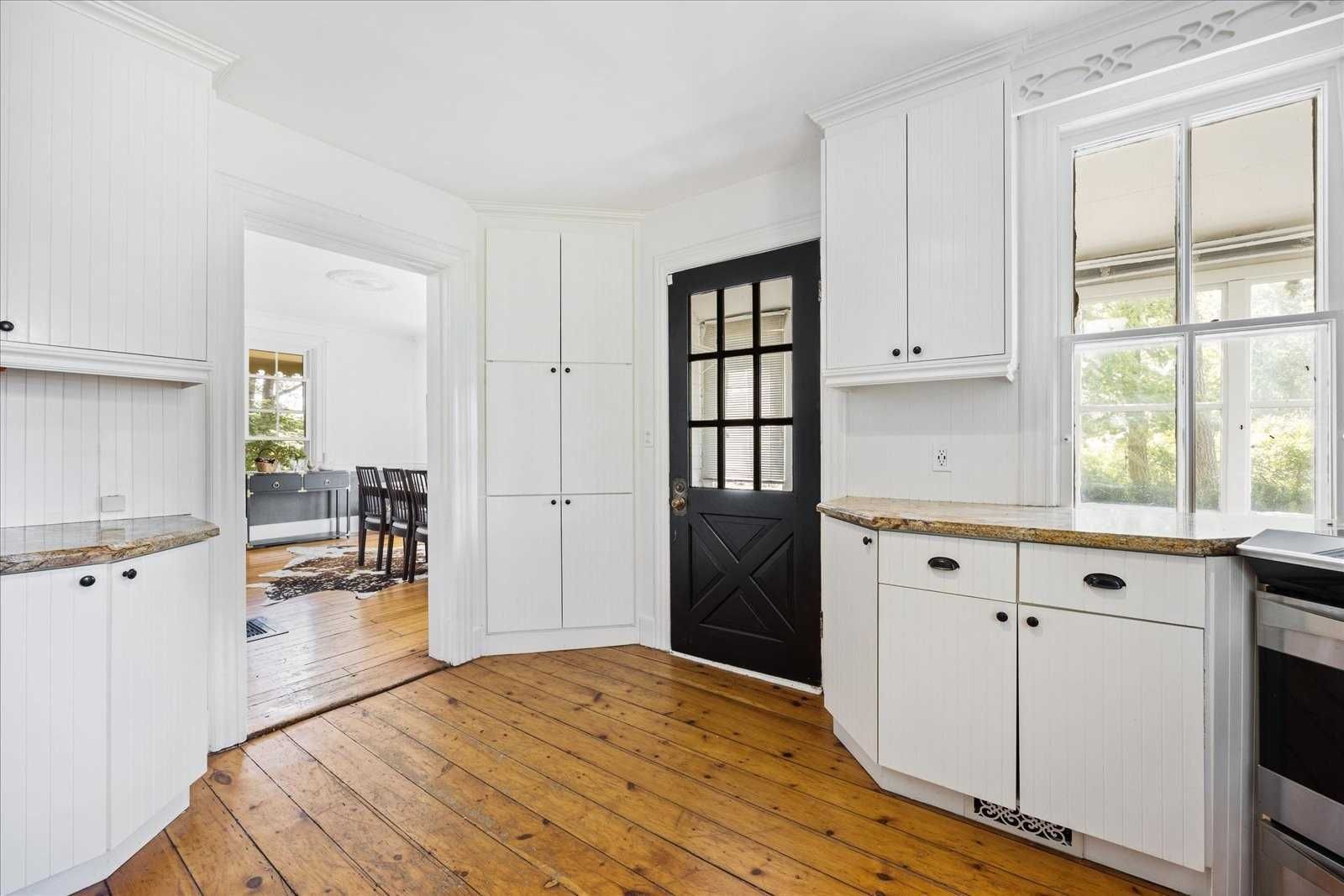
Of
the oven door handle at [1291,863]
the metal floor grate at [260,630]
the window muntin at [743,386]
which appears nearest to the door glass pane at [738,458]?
the window muntin at [743,386]

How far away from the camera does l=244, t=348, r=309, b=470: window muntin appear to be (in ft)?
21.9

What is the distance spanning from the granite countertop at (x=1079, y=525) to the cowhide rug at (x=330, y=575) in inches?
152

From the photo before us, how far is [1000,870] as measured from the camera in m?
1.57

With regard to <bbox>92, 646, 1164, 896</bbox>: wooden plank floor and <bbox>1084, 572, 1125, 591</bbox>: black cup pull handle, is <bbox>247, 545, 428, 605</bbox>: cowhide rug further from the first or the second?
<bbox>1084, 572, 1125, 591</bbox>: black cup pull handle

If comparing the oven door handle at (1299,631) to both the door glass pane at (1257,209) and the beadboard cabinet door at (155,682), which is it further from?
the beadboard cabinet door at (155,682)

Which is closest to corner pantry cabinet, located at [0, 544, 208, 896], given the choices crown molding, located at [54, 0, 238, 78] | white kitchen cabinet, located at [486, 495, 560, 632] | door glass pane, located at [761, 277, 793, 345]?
white kitchen cabinet, located at [486, 495, 560, 632]

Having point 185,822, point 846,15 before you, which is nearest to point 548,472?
point 185,822

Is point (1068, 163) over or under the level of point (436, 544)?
over

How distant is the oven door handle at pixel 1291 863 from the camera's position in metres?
1.22

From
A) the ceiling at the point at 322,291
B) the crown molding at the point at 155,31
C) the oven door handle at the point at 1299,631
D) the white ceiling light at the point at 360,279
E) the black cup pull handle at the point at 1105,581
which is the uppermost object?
the ceiling at the point at 322,291

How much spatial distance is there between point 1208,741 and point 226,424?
328 cm

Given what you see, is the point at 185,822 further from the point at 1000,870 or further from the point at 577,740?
the point at 1000,870

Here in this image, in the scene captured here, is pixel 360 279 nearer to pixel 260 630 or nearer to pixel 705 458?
pixel 260 630

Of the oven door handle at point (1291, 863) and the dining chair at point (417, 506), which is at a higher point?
the dining chair at point (417, 506)
